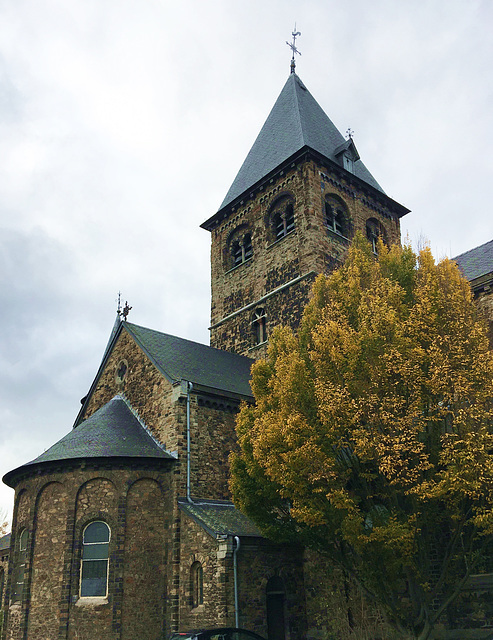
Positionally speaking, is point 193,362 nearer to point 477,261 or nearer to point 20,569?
point 20,569

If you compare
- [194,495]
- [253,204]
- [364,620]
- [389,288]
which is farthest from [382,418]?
[253,204]

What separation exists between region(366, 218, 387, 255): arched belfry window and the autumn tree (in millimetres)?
17329

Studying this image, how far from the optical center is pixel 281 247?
28781 mm

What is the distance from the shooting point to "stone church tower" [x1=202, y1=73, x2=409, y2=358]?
2773 cm

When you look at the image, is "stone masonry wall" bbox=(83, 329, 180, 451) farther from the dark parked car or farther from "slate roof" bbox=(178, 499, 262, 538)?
the dark parked car

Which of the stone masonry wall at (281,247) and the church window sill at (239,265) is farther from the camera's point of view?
the church window sill at (239,265)

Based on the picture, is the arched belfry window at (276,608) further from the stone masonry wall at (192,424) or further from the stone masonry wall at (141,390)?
the stone masonry wall at (141,390)

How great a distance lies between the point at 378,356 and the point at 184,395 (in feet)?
28.2

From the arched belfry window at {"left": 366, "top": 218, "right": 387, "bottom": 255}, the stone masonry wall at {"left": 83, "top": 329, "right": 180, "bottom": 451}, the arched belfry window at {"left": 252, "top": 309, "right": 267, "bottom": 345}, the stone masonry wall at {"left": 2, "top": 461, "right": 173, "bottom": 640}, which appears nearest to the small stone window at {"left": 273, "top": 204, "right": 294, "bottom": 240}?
the arched belfry window at {"left": 252, "top": 309, "right": 267, "bottom": 345}

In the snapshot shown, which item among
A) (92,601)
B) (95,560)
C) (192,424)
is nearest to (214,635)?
(92,601)

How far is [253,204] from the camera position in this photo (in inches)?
1236

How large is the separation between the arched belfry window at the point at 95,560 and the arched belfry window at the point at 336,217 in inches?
704

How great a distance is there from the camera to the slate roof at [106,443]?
18203 mm

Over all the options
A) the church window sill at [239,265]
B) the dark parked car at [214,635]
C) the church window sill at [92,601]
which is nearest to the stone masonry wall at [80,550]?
the church window sill at [92,601]
